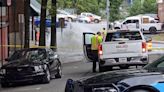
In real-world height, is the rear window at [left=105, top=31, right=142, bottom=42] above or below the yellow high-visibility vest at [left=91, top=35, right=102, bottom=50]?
above

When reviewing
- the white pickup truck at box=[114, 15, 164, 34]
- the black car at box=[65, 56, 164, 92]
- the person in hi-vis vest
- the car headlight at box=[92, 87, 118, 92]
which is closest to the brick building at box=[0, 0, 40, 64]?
the person in hi-vis vest

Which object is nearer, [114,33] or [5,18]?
[114,33]

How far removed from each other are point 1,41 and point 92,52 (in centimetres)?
1037

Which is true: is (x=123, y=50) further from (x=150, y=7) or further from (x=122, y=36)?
(x=150, y=7)

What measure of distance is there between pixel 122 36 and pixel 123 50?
0.65m

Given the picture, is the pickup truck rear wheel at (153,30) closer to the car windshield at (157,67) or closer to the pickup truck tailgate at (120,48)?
the pickup truck tailgate at (120,48)

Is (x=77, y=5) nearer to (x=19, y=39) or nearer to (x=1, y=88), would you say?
(x=19, y=39)

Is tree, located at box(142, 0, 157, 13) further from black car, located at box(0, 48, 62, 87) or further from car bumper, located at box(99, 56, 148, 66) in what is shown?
black car, located at box(0, 48, 62, 87)

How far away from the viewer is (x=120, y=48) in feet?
69.1

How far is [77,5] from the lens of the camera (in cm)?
3203

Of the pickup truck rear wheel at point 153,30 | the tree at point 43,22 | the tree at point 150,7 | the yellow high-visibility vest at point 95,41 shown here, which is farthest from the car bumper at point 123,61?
the tree at point 150,7

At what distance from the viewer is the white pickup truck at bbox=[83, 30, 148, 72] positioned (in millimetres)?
20859

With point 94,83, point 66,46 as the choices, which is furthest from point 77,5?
point 94,83

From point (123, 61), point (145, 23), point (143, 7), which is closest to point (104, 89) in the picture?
point (123, 61)
